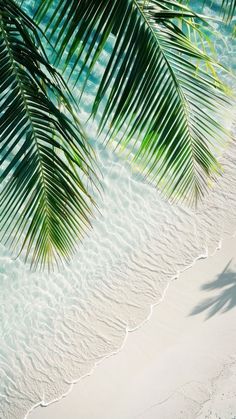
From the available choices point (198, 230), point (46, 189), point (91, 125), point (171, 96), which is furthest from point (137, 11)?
point (91, 125)

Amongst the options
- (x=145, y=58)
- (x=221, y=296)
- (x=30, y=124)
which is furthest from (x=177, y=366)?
(x=145, y=58)

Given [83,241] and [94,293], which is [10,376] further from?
[83,241]

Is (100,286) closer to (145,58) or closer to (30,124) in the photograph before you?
(30,124)

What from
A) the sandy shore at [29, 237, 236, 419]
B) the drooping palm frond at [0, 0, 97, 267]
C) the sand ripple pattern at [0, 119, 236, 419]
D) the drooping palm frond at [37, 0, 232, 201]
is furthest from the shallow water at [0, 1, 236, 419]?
the drooping palm frond at [0, 0, 97, 267]

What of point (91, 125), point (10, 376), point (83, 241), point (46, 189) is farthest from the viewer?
point (91, 125)

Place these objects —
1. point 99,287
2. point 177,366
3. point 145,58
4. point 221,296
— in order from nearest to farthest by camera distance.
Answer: point 145,58 < point 177,366 < point 221,296 < point 99,287

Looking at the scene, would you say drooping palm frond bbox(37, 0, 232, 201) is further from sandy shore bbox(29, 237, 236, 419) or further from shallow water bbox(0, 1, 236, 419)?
shallow water bbox(0, 1, 236, 419)
